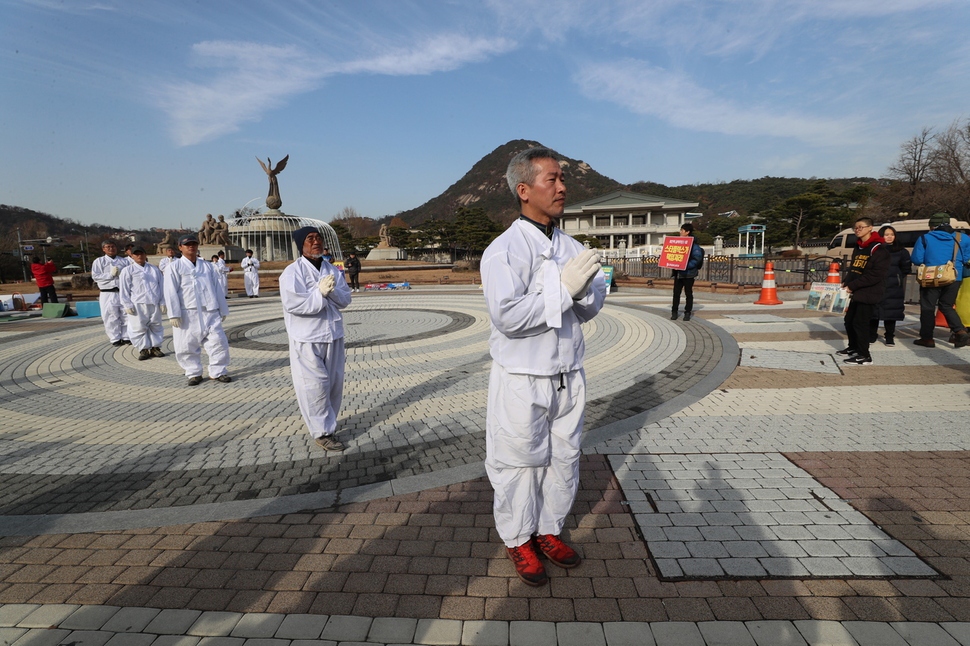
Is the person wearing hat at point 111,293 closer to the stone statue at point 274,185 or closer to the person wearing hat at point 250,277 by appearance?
the person wearing hat at point 250,277

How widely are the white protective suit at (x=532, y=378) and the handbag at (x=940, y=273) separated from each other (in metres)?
7.44

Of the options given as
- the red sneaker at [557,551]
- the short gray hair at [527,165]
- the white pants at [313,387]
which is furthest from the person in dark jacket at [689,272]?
the red sneaker at [557,551]

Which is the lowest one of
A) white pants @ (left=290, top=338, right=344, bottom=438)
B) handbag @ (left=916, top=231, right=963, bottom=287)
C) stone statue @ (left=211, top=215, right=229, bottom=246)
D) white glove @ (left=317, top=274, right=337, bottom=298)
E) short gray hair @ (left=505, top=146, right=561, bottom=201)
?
white pants @ (left=290, top=338, right=344, bottom=438)

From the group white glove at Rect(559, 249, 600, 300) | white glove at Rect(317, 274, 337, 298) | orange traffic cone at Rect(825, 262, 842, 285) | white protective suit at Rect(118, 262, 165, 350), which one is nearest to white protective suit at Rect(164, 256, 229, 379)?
white protective suit at Rect(118, 262, 165, 350)

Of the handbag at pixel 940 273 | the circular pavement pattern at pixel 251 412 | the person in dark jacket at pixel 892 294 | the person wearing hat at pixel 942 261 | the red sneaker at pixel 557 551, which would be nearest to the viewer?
the red sneaker at pixel 557 551

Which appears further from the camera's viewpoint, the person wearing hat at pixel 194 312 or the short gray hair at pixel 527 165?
the person wearing hat at pixel 194 312

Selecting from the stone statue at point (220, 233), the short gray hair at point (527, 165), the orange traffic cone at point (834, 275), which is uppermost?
the stone statue at point (220, 233)

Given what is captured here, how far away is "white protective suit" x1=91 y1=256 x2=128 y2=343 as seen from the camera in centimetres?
986

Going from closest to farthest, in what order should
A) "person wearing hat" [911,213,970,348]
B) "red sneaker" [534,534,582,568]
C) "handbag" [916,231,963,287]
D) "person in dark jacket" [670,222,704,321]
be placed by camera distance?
"red sneaker" [534,534,582,568] → "handbag" [916,231,963,287] → "person wearing hat" [911,213,970,348] → "person in dark jacket" [670,222,704,321]

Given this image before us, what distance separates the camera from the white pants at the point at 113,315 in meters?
9.83

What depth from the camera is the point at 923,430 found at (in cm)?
436

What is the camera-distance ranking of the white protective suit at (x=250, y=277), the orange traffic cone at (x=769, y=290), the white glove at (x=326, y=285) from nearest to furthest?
1. the white glove at (x=326, y=285)
2. the orange traffic cone at (x=769, y=290)
3. the white protective suit at (x=250, y=277)

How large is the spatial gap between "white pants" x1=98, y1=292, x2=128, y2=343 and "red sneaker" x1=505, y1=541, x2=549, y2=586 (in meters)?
10.5

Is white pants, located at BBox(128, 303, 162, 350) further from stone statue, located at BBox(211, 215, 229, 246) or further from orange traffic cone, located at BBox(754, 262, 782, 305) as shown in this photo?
stone statue, located at BBox(211, 215, 229, 246)
